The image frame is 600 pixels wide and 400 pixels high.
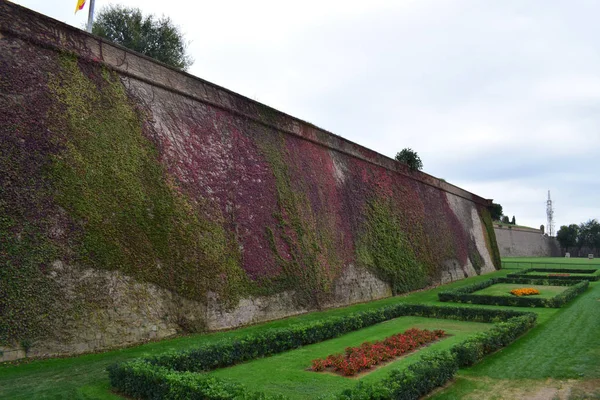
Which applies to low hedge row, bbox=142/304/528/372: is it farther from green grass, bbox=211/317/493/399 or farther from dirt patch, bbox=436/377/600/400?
dirt patch, bbox=436/377/600/400

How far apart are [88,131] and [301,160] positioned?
754cm

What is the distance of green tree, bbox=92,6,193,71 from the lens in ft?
72.2

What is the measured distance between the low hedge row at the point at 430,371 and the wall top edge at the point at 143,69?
8.36m

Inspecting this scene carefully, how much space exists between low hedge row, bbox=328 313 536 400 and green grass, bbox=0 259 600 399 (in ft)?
0.62

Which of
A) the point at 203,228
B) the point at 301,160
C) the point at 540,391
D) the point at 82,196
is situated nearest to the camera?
the point at 540,391

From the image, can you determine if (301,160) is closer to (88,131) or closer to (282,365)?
(88,131)

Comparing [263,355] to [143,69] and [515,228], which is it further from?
[515,228]

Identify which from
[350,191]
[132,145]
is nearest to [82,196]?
[132,145]

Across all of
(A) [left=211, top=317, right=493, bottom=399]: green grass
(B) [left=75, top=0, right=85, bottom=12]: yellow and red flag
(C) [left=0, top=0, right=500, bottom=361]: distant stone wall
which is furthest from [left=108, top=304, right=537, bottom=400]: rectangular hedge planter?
Answer: (B) [left=75, top=0, right=85, bottom=12]: yellow and red flag

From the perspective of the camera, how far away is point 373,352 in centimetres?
785

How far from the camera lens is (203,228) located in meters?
10.1

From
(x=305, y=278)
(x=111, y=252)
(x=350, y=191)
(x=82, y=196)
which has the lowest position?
(x=305, y=278)

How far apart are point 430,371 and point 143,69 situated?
893cm

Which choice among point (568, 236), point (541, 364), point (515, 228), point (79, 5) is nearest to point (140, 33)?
point (79, 5)
